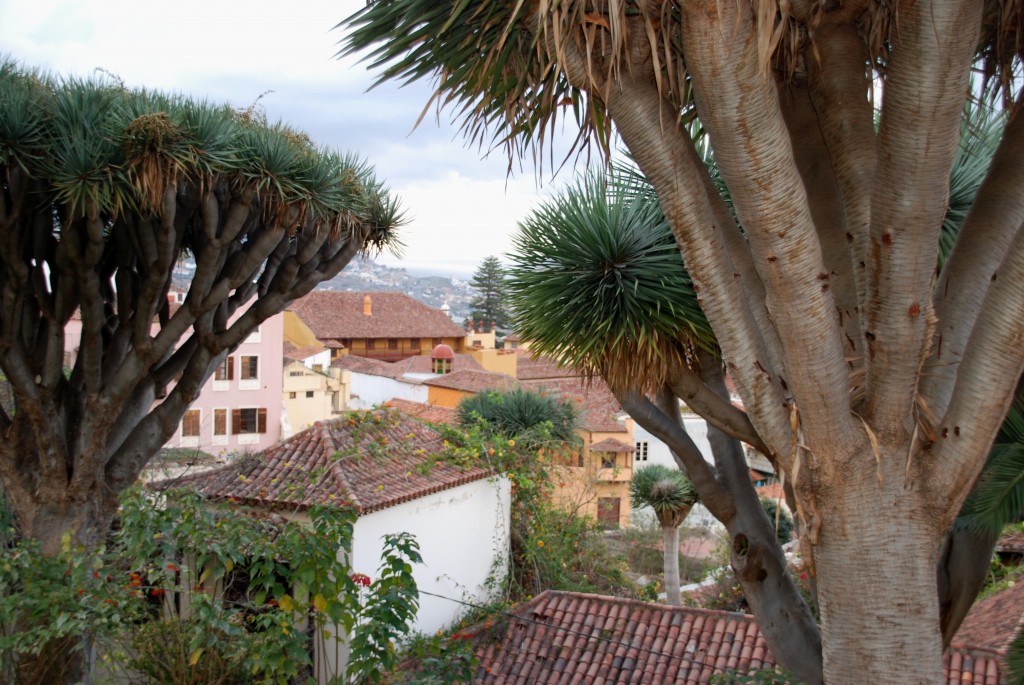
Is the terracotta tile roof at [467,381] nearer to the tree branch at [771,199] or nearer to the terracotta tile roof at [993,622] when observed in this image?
the terracotta tile roof at [993,622]

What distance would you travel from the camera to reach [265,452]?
1250 centimetres

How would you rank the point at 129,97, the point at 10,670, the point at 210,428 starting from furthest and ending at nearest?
the point at 210,428, the point at 129,97, the point at 10,670

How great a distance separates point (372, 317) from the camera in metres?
54.2

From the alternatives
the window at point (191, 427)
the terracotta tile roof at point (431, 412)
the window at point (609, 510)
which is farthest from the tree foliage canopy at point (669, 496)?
the window at point (191, 427)

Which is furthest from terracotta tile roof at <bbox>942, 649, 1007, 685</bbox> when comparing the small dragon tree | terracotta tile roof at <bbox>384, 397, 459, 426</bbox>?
terracotta tile roof at <bbox>384, 397, 459, 426</bbox>

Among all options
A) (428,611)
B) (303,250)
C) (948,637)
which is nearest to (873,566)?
(948,637)

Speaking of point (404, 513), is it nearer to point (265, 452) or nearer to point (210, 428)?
point (265, 452)

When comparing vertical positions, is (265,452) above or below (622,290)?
below

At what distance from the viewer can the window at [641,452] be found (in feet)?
93.7

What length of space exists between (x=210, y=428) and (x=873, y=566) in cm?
2963

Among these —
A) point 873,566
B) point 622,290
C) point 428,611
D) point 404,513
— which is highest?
point 622,290

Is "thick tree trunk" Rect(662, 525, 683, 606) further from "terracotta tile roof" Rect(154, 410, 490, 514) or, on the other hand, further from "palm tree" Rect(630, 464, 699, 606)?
"terracotta tile roof" Rect(154, 410, 490, 514)

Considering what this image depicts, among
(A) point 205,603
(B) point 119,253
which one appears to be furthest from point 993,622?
(B) point 119,253

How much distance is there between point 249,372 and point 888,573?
29.6m
